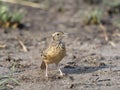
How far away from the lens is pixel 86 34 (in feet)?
37.0

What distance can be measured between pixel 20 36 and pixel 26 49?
1080mm

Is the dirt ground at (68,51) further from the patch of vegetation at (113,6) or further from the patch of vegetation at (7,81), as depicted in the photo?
the patch of vegetation at (113,6)

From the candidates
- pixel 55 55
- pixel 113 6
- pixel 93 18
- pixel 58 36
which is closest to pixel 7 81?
pixel 55 55

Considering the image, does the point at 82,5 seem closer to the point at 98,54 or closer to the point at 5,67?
the point at 98,54

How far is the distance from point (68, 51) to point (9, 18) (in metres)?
2.03

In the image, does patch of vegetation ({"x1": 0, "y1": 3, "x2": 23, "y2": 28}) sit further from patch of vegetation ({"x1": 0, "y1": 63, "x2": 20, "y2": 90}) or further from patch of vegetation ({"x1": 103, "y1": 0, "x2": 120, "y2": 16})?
patch of vegetation ({"x1": 0, "y1": 63, "x2": 20, "y2": 90})

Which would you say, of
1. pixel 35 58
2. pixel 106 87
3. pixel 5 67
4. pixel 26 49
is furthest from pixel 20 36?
pixel 106 87

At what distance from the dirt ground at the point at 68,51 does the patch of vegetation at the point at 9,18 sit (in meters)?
0.18

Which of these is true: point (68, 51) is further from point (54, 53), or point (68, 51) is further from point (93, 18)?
point (93, 18)

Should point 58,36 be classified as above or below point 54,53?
above

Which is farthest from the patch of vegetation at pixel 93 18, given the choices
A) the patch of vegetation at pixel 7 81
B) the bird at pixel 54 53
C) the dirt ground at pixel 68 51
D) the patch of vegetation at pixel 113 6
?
the patch of vegetation at pixel 7 81

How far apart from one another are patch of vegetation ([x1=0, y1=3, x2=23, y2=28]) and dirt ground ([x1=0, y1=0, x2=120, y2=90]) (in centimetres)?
18

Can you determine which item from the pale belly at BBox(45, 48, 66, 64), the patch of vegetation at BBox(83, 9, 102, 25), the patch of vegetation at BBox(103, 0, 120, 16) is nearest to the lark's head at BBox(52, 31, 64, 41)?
the pale belly at BBox(45, 48, 66, 64)

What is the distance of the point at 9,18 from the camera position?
36.6ft
